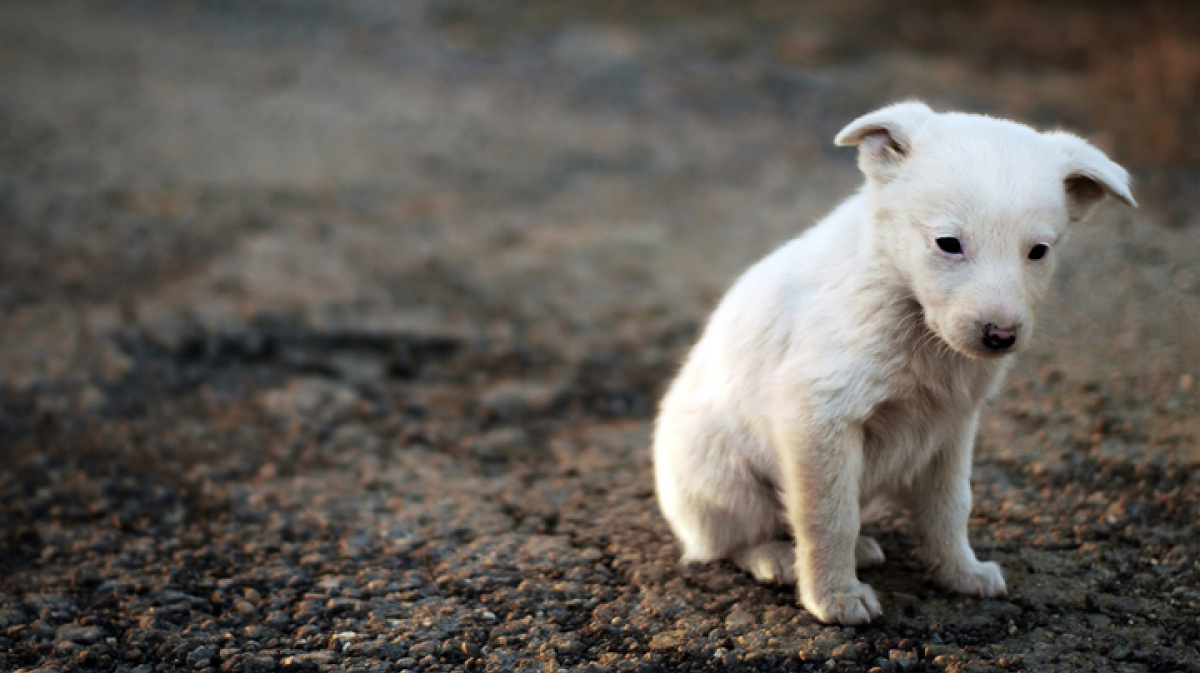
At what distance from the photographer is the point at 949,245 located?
2941mm

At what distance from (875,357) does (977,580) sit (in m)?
0.95

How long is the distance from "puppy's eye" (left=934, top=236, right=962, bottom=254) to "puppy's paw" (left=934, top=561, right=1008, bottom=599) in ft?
3.96

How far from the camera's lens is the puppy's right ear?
312 cm

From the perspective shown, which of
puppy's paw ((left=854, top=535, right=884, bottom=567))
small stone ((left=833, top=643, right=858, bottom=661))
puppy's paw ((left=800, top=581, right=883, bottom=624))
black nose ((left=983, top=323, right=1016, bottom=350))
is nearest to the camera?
black nose ((left=983, top=323, right=1016, bottom=350))

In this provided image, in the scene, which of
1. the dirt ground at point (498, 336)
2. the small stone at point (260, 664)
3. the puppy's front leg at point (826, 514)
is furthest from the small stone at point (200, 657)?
the puppy's front leg at point (826, 514)

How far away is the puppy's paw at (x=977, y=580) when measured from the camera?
3.55 meters

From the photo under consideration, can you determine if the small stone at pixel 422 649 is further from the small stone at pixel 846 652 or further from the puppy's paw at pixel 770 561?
the small stone at pixel 846 652

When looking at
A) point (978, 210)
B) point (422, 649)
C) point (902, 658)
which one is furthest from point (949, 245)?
point (422, 649)

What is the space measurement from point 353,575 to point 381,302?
3.09 m

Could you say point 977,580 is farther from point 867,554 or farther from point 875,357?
point 875,357

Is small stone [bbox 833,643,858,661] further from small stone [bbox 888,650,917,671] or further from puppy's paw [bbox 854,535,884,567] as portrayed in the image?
puppy's paw [bbox 854,535,884,567]

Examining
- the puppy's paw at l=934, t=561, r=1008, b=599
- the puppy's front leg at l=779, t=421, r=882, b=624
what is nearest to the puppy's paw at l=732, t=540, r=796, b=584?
the puppy's front leg at l=779, t=421, r=882, b=624

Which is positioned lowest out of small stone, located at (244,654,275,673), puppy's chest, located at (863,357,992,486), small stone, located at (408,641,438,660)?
small stone, located at (244,654,275,673)

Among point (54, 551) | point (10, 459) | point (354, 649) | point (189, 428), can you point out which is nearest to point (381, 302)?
point (189, 428)
